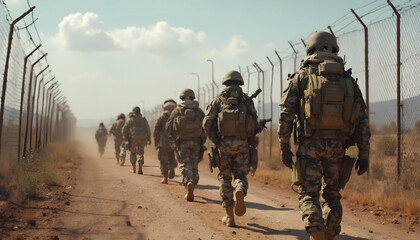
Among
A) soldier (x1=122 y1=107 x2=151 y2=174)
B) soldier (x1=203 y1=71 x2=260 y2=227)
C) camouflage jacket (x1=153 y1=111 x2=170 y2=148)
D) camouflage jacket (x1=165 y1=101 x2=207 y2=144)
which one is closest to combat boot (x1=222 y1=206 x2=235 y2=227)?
soldier (x1=203 y1=71 x2=260 y2=227)

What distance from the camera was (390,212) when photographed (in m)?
6.45

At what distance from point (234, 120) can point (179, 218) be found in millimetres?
1674

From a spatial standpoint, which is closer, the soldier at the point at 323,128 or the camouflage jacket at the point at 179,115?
the soldier at the point at 323,128

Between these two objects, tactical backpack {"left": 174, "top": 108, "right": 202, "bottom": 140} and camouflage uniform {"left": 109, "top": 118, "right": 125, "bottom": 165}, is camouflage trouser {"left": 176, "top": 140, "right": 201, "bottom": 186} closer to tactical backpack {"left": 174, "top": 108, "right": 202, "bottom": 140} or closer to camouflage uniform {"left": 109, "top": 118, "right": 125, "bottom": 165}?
tactical backpack {"left": 174, "top": 108, "right": 202, "bottom": 140}

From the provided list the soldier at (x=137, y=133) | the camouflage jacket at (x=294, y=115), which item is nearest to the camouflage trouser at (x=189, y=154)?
the camouflage jacket at (x=294, y=115)

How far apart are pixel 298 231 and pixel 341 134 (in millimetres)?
1643

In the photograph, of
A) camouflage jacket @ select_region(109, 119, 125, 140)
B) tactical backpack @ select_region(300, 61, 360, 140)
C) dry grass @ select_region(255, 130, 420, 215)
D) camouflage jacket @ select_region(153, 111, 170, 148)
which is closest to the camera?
tactical backpack @ select_region(300, 61, 360, 140)

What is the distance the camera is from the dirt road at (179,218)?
4938 mm

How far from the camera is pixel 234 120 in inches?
222

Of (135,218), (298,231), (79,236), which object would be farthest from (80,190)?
(298,231)

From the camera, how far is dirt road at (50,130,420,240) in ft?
16.2

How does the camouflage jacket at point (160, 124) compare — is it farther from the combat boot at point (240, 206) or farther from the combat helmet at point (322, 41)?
the combat helmet at point (322, 41)

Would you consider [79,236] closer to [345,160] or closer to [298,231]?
[298,231]

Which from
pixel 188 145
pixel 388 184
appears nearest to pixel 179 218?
pixel 188 145
